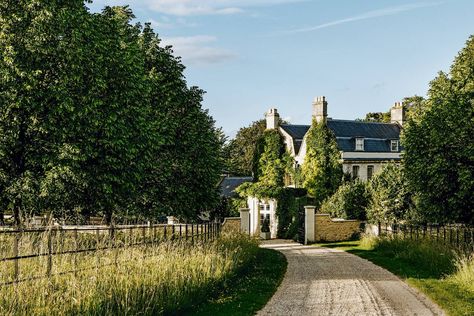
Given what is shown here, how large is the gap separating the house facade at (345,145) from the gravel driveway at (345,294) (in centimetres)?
2467

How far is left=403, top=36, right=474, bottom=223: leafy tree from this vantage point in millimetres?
20688

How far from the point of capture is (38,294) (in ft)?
32.6

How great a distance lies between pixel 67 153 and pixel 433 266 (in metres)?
13.3

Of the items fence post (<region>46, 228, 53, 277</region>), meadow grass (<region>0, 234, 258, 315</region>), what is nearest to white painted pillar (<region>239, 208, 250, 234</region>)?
meadow grass (<region>0, 234, 258, 315</region>)

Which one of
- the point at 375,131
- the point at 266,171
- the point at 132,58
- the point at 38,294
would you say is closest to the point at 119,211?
the point at 132,58

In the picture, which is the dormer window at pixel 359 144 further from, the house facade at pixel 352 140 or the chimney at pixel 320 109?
the chimney at pixel 320 109

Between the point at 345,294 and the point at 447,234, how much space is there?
10456 mm

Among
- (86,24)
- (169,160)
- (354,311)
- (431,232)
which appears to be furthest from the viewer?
(169,160)

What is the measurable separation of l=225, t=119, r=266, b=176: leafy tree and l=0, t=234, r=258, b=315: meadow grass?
63874 mm

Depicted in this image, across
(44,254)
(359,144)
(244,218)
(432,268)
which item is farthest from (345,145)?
(44,254)

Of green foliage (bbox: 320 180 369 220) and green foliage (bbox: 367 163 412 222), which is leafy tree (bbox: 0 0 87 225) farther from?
green foliage (bbox: 320 180 369 220)

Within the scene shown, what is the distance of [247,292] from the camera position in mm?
14664

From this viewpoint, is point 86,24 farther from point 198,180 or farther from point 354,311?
point 354,311

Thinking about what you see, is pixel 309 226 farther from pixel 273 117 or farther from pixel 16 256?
pixel 16 256
